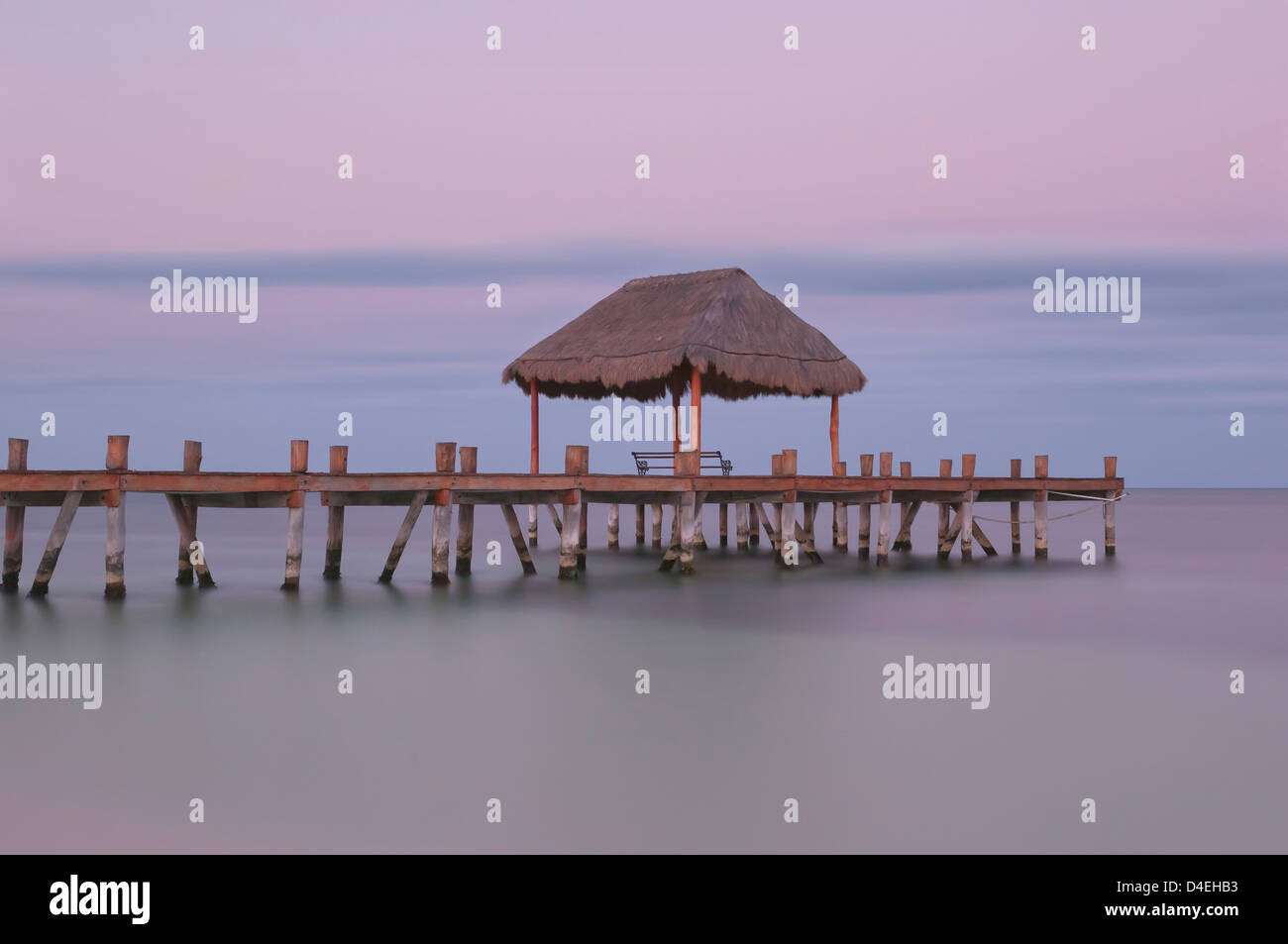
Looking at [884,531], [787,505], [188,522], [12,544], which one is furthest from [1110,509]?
[12,544]

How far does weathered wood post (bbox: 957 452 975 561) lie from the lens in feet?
73.8

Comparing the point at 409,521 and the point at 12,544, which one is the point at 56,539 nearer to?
the point at 12,544

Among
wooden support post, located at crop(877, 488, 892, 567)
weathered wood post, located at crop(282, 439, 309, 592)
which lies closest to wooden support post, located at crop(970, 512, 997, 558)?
wooden support post, located at crop(877, 488, 892, 567)

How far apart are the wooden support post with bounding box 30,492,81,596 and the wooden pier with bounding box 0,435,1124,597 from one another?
0.02 metres

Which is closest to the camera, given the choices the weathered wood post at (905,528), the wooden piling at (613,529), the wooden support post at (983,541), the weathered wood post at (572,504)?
the weathered wood post at (572,504)

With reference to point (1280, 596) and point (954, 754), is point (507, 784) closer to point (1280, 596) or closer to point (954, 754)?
point (954, 754)

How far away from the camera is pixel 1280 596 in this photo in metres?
21.3

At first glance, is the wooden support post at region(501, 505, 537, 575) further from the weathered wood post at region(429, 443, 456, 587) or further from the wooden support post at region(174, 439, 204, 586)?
the wooden support post at region(174, 439, 204, 586)

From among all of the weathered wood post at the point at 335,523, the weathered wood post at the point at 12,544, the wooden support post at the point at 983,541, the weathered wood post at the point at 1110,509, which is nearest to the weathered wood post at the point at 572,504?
the weathered wood post at the point at 335,523

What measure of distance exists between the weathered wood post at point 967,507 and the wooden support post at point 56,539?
14402 millimetres

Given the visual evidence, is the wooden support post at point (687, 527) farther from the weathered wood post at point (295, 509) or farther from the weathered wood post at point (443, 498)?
the weathered wood post at point (295, 509)

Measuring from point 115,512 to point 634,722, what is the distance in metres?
7.16

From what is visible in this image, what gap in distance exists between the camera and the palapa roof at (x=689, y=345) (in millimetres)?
20672
